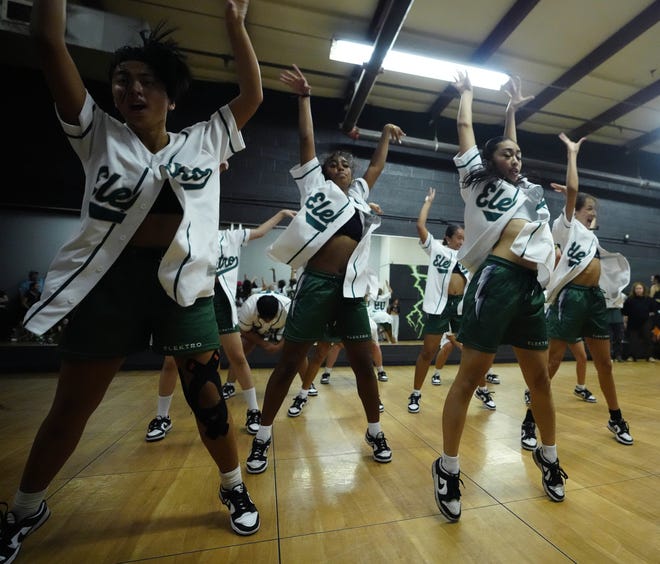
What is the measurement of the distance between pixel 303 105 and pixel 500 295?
4.63 ft

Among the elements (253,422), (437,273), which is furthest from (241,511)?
(437,273)

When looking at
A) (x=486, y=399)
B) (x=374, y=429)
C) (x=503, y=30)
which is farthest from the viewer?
(x=503, y=30)

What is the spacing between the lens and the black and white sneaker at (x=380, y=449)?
1.85 m

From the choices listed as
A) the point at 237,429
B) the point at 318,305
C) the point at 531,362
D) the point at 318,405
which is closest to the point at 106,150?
the point at 318,305

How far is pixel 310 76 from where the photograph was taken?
586 centimetres

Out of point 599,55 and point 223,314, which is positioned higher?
point 599,55

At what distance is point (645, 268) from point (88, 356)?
11.2 metres

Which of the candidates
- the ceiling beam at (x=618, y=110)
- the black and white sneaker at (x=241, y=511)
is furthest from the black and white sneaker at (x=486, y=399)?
the ceiling beam at (x=618, y=110)

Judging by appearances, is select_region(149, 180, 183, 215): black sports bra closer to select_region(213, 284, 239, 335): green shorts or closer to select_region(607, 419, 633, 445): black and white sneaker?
select_region(213, 284, 239, 335): green shorts

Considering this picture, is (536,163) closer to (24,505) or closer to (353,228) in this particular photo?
(353,228)

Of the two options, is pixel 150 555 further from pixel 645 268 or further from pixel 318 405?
pixel 645 268

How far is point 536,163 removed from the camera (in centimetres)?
712

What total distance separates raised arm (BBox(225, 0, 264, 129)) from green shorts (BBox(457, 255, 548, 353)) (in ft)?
3.80

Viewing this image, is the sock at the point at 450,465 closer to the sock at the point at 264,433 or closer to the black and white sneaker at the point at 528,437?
the sock at the point at 264,433
